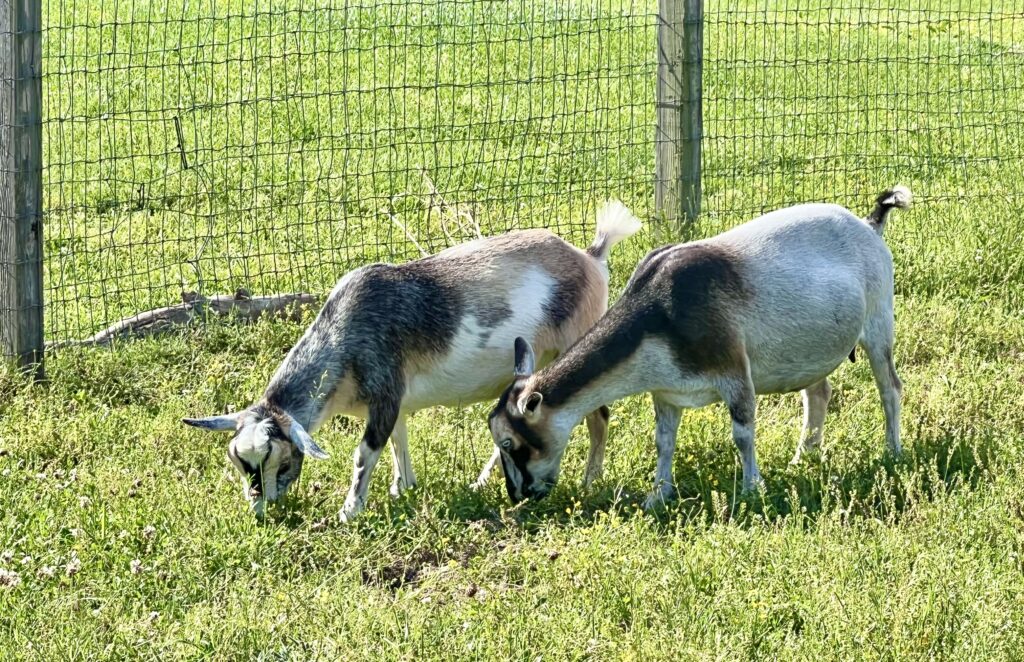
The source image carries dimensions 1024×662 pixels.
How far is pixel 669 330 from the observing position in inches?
237

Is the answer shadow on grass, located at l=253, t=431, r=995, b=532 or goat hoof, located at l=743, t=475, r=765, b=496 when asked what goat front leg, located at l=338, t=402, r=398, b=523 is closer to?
shadow on grass, located at l=253, t=431, r=995, b=532

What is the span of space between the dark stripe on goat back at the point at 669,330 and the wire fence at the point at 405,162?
2718 mm

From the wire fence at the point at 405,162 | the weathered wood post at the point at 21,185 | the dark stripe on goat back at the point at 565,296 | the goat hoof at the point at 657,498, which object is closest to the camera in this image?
the goat hoof at the point at 657,498

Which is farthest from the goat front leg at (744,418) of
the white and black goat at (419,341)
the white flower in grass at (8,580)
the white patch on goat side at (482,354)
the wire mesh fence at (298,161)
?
the wire mesh fence at (298,161)

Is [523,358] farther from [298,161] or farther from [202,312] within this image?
[298,161]

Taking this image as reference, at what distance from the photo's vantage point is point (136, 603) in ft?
17.4

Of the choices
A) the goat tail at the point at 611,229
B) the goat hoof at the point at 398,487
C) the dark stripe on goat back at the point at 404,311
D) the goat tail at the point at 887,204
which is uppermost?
the goat tail at the point at 887,204

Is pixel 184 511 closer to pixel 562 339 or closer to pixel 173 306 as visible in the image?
pixel 562 339

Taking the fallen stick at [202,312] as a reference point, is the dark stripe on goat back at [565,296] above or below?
above

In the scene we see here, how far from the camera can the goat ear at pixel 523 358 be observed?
20.4 feet

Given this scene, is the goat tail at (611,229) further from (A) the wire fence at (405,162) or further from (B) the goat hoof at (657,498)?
(A) the wire fence at (405,162)

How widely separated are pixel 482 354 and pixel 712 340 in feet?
3.54

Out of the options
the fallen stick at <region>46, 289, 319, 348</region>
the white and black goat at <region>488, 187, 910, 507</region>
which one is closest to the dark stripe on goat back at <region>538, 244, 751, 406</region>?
the white and black goat at <region>488, 187, 910, 507</region>

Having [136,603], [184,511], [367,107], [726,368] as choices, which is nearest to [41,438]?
[184,511]
